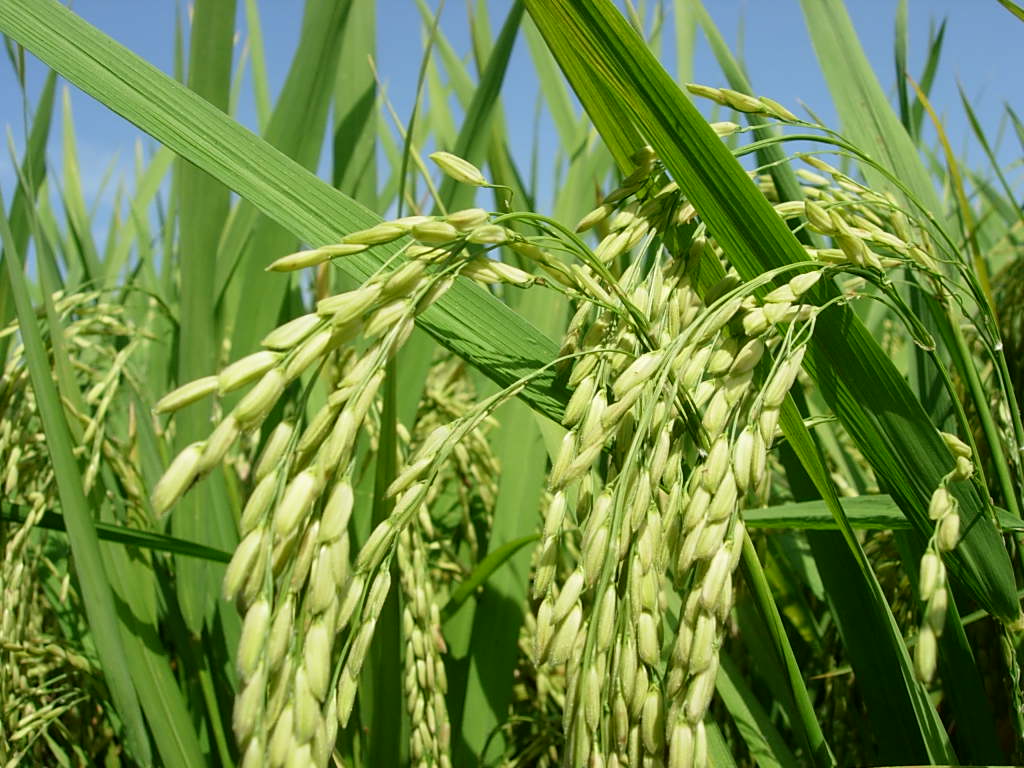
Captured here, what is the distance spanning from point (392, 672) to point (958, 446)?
27.6 inches

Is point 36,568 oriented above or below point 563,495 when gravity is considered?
below

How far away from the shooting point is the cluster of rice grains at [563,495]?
0.56 m

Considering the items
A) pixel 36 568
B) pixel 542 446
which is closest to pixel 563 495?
pixel 542 446

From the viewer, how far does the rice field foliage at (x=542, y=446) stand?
609 millimetres

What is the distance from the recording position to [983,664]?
1.34 meters

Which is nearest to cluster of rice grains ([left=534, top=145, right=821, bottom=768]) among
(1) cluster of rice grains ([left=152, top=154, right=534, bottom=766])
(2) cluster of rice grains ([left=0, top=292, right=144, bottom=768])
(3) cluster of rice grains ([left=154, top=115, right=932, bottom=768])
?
(3) cluster of rice grains ([left=154, top=115, right=932, bottom=768])

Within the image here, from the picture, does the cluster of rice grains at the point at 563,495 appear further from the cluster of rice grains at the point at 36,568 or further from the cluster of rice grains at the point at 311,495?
the cluster of rice grains at the point at 36,568

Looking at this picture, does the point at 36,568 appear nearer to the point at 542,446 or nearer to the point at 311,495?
the point at 542,446

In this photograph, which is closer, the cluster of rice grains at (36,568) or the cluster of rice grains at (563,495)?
the cluster of rice grains at (563,495)

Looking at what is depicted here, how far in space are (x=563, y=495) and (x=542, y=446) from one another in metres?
0.71

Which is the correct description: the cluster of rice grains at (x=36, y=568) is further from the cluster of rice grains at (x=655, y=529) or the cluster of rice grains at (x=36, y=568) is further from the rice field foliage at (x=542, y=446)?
the cluster of rice grains at (x=655, y=529)

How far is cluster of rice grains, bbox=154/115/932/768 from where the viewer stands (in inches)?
22.0

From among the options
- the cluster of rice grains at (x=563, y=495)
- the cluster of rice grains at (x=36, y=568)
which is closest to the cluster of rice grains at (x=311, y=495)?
the cluster of rice grains at (x=563, y=495)

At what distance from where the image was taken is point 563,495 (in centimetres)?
70
